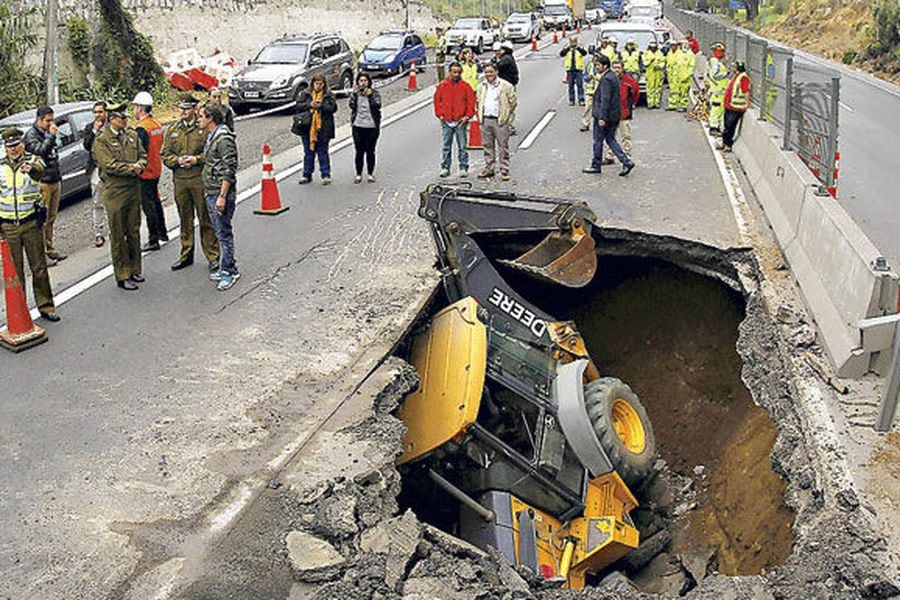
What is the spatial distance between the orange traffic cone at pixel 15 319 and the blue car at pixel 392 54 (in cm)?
2100

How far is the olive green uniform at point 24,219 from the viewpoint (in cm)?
824

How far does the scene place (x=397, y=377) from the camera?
7.07m

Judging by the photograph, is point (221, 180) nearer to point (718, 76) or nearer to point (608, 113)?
point (608, 113)

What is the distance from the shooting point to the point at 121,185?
9.16 metres

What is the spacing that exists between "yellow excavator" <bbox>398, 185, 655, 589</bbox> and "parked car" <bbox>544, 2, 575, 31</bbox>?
4606 centimetres

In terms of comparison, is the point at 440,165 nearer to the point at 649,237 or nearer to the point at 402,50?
the point at 649,237

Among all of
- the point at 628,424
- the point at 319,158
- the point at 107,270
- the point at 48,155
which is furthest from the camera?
the point at 319,158

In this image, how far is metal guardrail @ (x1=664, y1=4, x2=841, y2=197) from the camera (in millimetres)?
9477

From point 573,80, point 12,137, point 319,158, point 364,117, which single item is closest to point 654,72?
point 573,80

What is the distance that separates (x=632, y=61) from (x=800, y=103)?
967cm

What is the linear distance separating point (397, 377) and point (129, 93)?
746 inches

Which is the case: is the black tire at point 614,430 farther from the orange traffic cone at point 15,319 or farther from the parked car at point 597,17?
the parked car at point 597,17

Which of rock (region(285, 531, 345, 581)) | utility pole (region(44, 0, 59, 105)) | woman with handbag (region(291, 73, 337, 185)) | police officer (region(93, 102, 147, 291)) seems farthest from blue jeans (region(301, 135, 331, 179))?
rock (region(285, 531, 345, 581))

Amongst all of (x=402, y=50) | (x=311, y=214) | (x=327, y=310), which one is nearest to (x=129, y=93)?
(x=402, y=50)
